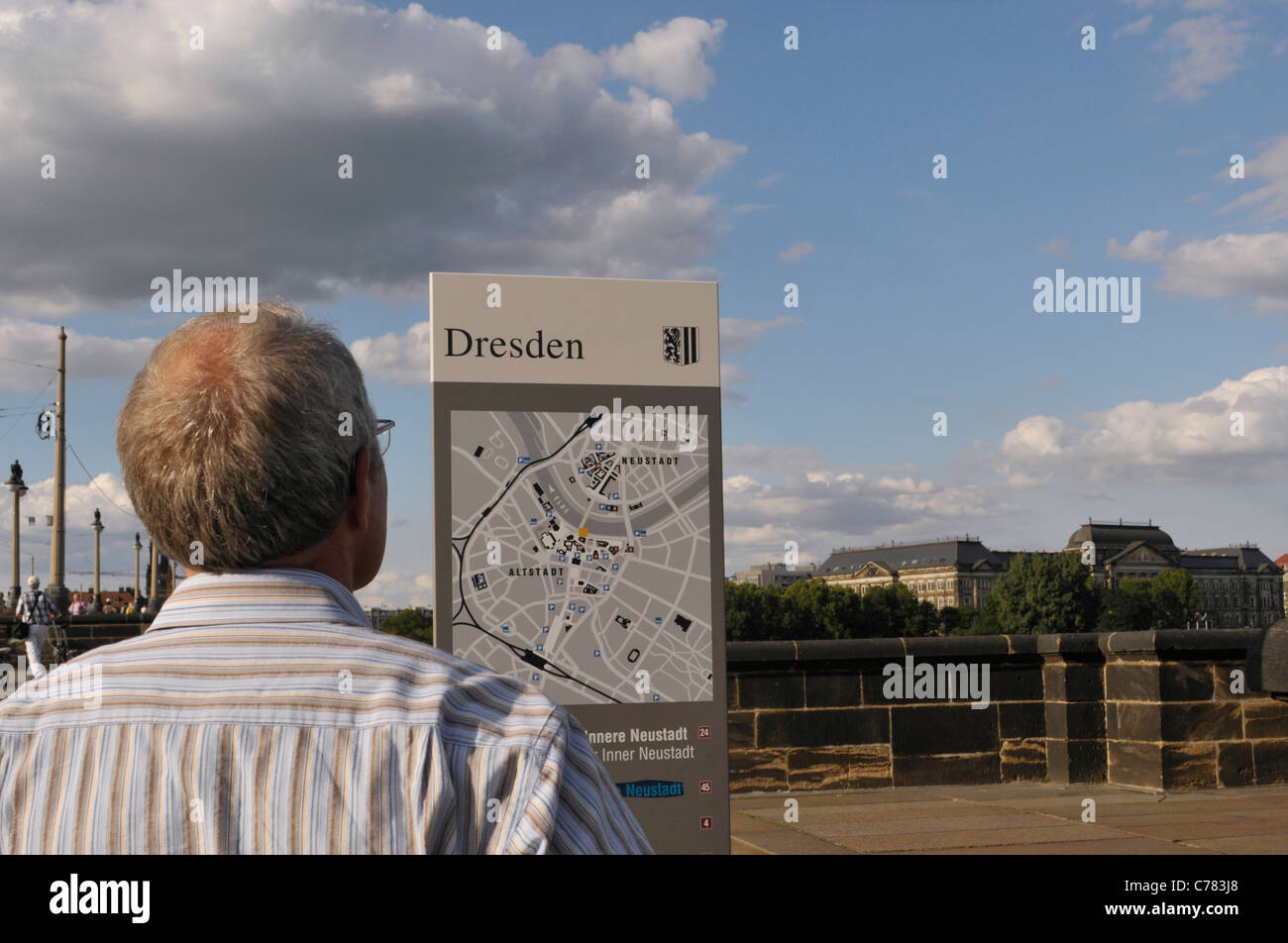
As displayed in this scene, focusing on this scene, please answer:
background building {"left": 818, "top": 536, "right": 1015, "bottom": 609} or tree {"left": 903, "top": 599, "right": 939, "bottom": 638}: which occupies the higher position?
background building {"left": 818, "top": 536, "right": 1015, "bottom": 609}

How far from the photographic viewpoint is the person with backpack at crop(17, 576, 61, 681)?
62.7 feet

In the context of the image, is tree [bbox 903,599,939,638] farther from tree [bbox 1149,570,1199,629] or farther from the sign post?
the sign post

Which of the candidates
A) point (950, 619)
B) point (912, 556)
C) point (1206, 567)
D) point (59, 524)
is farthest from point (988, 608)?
point (59, 524)

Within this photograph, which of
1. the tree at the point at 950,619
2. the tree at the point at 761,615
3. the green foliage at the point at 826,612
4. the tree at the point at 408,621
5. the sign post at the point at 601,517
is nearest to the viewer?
the sign post at the point at 601,517

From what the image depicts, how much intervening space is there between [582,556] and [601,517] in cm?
15

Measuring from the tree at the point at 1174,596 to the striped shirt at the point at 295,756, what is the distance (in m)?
139

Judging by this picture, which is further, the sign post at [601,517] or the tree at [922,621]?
the tree at [922,621]

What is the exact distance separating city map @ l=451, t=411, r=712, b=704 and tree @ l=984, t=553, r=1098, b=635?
11227 centimetres

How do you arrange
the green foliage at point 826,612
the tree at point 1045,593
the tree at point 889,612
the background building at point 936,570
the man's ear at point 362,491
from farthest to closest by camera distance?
the background building at point 936,570, the tree at point 889,612, the green foliage at point 826,612, the tree at point 1045,593, the man's ear at point 362,491

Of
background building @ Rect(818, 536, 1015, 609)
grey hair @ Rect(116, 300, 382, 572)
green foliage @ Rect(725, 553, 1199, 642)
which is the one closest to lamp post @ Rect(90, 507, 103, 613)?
grey hair @ Rect(116, 300, 382, 572)

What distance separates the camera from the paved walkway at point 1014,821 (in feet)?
20.6

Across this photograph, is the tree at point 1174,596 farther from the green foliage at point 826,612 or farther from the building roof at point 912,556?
the green foliage at point 826,612

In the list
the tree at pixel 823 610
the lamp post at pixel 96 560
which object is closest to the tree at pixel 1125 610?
the tree at pixel 823 610
